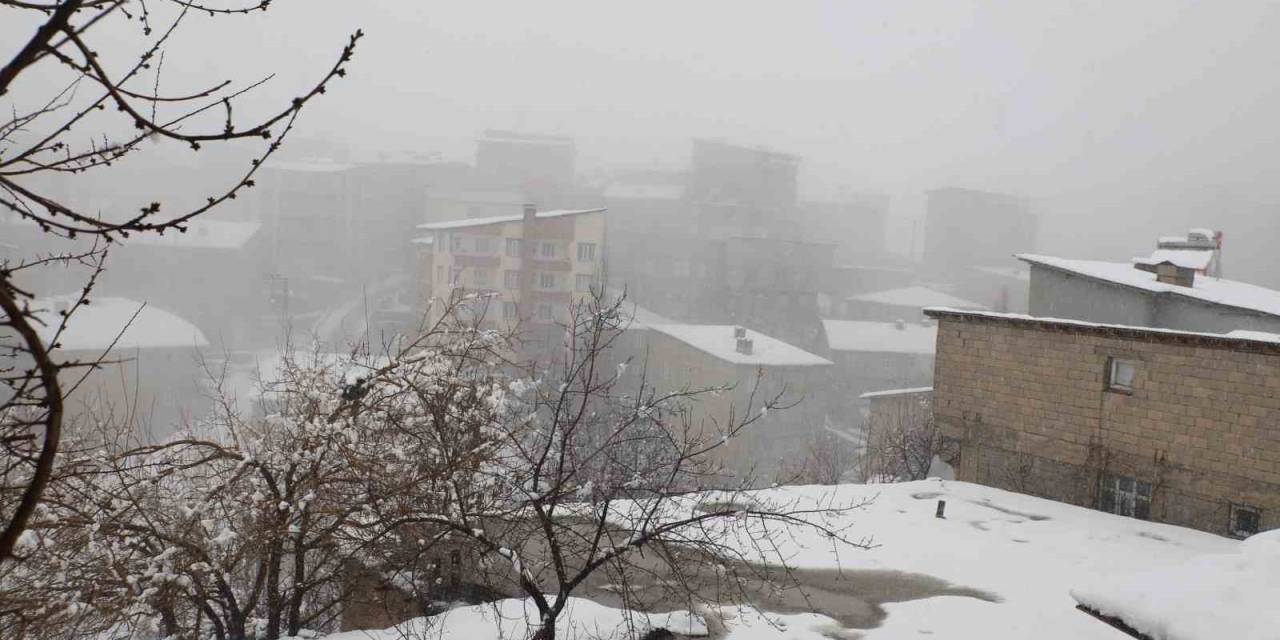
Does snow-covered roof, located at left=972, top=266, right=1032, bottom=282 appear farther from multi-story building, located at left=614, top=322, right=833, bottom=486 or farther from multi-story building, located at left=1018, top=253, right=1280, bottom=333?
multi-story building, located at left=1018, top=253, right=1280, bottom=333

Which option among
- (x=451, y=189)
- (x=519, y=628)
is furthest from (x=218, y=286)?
(x=519, y=628)

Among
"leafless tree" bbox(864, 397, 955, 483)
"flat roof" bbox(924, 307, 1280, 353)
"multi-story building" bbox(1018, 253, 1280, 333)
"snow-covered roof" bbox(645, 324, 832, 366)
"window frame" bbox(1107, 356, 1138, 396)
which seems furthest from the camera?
"snow-covered roof" bbox(645, 324, 832, 366)

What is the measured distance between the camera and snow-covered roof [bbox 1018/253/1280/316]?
18.2 metres

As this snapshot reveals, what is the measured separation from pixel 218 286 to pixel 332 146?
104ft

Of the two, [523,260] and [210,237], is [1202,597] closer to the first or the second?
[523,260]

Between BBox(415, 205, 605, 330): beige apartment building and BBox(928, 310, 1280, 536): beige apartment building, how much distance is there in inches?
1007

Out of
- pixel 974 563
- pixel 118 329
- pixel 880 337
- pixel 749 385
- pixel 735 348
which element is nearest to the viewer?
pixel 974 563

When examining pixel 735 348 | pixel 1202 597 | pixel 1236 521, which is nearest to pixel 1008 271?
pixel 735 348

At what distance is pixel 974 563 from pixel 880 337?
3661 cm

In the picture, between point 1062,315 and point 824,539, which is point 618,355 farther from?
point 824,539

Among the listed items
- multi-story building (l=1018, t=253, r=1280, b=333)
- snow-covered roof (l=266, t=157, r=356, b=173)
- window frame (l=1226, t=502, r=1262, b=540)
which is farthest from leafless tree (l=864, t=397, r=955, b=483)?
snow-covered roof (l=266, t=157, r=356, b=173)

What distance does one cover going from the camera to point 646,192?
63719 mm

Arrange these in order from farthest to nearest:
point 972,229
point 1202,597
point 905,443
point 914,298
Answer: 1. point 972,229
2. point 914,298
3. point 905,443
4. point 1202,597

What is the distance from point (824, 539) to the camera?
1266cm
